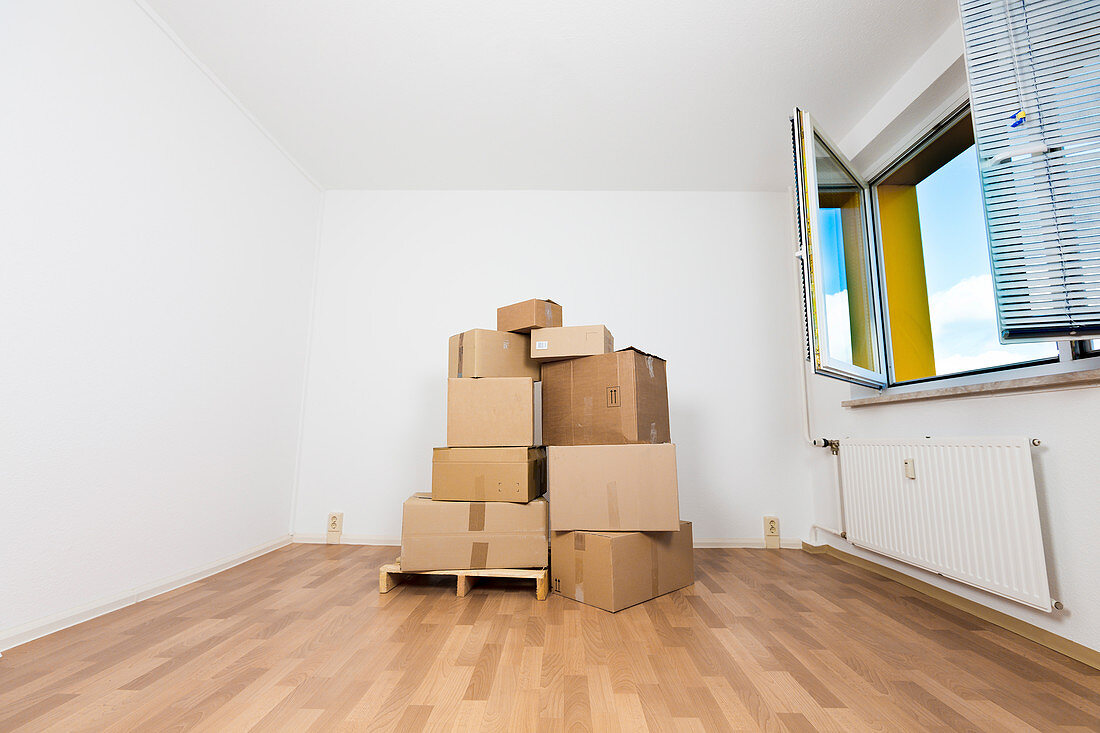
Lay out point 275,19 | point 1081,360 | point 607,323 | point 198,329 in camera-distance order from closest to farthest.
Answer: point 1081,360
point 275,19
point 198,329
point 607,323

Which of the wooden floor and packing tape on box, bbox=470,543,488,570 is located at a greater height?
packing tape on box, bbox=470,543,488,570

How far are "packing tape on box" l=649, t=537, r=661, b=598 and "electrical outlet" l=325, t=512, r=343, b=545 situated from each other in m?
1.91

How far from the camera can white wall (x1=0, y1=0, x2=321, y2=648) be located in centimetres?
148

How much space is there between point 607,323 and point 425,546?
1703mm

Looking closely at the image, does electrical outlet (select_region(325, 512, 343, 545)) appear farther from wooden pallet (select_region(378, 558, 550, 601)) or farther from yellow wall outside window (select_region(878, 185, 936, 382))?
yellow wall outside window (select_region(878, 185, 936, 382))

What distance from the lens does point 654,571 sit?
1943mm

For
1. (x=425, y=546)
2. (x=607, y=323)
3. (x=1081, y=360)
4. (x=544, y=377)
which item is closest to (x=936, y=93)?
(x=1081, y=360)

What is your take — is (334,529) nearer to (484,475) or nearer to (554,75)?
(484,475)

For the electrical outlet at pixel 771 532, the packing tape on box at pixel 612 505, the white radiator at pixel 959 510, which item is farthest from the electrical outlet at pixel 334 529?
the white radiator at pixel 959 510

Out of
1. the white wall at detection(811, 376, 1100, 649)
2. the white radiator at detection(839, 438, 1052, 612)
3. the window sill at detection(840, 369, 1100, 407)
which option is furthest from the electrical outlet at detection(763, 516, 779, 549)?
the white wall at detection(811, 376, 1100, 649)

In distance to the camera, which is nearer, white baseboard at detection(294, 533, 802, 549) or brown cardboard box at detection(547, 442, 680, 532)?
brown cardboard box at detection(547, 442, 680, 532)

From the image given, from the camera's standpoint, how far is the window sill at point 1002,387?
1384mm

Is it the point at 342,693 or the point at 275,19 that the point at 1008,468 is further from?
the point at 275,19

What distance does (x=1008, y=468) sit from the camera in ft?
4.99
